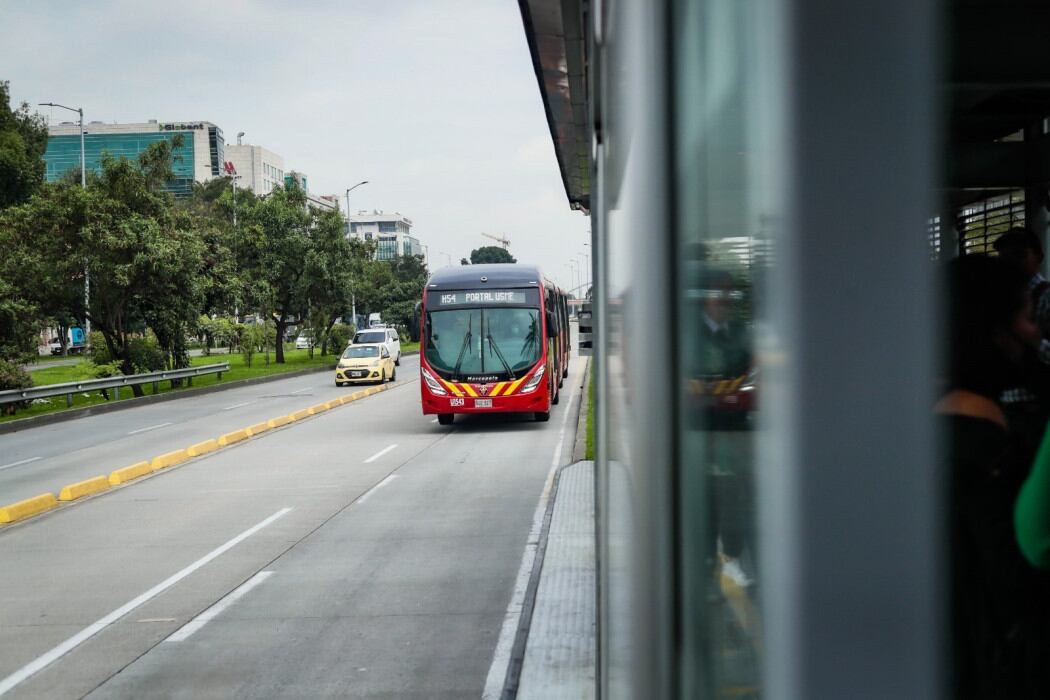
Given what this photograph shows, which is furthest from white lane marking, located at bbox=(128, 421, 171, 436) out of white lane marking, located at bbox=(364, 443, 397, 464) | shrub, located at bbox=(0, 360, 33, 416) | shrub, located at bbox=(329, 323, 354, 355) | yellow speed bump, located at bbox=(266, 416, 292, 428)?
shrub, located at bbox=(329, 323, 354, 355)

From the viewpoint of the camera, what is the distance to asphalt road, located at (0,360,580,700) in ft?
A: 20.5

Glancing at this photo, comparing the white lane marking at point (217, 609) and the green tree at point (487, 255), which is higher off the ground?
the green tree at point (487, 255)

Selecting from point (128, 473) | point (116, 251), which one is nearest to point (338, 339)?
point (116, 251)

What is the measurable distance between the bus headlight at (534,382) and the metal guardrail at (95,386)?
12.5 metres

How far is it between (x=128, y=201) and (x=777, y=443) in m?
31.6

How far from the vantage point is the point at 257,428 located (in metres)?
19.8

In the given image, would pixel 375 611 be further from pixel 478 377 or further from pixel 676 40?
pixel 478 377

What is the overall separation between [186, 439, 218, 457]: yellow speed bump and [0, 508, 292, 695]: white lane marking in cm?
643

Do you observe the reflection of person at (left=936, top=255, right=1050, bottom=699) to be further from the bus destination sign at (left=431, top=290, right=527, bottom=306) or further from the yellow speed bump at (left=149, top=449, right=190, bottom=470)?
the bus destination sign at (left=431, top=290, right=527, bottom=306)

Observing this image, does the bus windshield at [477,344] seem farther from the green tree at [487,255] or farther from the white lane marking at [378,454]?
the green tree at [487,255]

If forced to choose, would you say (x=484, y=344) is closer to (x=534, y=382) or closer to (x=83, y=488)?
(x=534, y=382)

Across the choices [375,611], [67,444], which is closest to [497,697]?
[375,611]

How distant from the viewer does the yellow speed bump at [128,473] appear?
1381 cm

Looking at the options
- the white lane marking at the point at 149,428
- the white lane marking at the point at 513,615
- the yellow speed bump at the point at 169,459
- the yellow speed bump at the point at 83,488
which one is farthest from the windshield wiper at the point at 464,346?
the yellow speed bump at the point at 83,488
